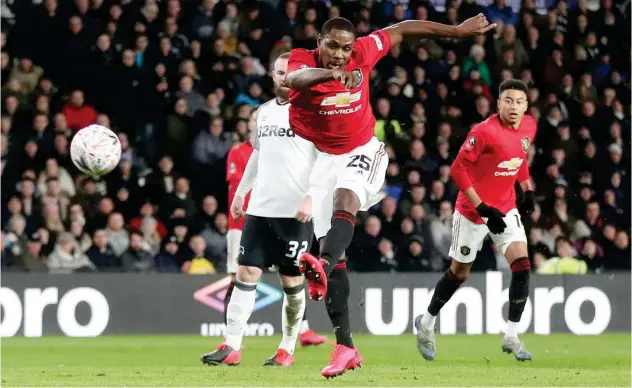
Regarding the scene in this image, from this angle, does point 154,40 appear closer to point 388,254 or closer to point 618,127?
point 388,254

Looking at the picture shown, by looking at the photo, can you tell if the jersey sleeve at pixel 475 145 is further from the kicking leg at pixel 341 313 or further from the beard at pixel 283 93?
the kicking leg at pixel 341 313

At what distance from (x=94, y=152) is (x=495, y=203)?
10.4 feet

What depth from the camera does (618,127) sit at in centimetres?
1733

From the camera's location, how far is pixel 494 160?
1005 cm

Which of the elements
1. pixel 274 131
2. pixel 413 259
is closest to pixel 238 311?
pixel 274 131

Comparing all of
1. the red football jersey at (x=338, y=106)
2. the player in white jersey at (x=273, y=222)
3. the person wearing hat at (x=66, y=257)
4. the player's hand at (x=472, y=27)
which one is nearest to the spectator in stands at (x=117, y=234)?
the person wearing hat at (x=66, y=257)

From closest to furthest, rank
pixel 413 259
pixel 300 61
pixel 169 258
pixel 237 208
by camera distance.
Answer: pixel 300 61 → pixel 237 208 → pixel 169 258 → pixel 413 259

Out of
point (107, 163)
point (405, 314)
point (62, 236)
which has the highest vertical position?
point (107, 163)

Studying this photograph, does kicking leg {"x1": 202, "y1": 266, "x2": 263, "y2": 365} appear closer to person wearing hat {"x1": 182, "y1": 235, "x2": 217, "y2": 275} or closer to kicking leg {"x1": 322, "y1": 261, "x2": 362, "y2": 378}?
kicking leg {"x1": 322, "y1": 261, "x2": 362, "y2": 378}

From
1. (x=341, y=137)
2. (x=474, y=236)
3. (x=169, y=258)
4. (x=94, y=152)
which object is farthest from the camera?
(x=169, y=258)

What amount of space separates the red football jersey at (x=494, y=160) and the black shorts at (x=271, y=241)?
1.84 meters

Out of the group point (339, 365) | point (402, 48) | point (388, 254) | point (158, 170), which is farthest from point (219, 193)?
point (339, 365)

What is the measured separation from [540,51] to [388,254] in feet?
16.5

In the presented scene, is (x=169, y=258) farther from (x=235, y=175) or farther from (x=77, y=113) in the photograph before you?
(x=235, y=175)
